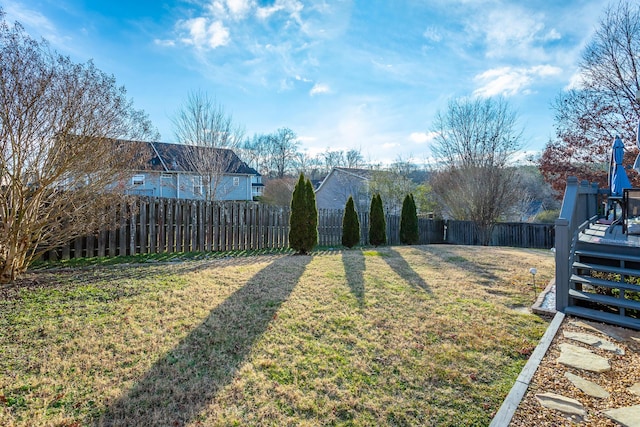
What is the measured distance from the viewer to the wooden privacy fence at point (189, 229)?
667 centimetres

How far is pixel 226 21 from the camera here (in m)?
7.34

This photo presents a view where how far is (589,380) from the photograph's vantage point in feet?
7.86

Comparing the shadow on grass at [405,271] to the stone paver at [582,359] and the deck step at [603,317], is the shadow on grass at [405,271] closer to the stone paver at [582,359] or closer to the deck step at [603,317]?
the deck step at [603,317]

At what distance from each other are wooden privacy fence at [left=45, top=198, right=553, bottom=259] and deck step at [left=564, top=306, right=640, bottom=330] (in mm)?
7520

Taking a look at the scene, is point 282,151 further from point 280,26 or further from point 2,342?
point 2,342

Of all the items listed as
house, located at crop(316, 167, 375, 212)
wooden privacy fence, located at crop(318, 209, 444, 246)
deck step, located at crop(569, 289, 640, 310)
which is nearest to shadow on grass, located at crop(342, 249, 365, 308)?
deck step, located at crop(569, 289, 640, 310)

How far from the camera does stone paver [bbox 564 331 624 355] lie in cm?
293

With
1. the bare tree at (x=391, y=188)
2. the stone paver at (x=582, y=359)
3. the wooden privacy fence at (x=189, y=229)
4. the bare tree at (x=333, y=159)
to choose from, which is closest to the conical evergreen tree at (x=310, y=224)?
the wooden privacy fence at (x=189, y=229)

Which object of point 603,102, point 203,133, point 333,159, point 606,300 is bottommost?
point 606,300

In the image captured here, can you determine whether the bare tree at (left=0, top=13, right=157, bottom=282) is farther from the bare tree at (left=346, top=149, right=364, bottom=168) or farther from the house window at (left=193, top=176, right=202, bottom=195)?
the bare tree at (left=346, top=149, right=364, bottom=168)

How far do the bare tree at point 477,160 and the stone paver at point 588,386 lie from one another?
14.0 metres

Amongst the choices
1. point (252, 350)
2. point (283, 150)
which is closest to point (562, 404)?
point (252, 350)

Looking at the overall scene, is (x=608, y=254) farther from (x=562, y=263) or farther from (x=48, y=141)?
(x=48, y=141)

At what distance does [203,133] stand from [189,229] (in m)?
7.87
